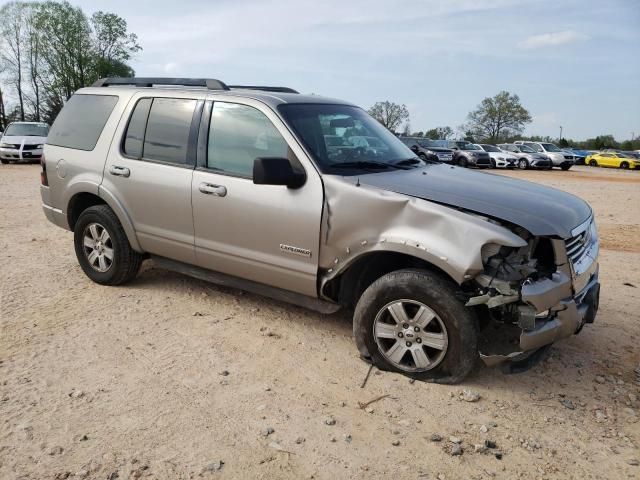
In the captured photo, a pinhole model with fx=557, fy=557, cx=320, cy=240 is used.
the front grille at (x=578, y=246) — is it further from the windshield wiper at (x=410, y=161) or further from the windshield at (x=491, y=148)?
the windshield at (x=491, y=148)

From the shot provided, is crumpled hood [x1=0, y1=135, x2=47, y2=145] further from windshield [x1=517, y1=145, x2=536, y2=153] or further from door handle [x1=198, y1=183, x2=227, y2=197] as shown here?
windshield [x1=517, y1=145, x2=536, y2=153]

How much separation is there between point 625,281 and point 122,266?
16.7 ft

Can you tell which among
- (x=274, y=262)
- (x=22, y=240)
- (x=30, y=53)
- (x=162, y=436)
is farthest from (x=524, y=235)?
(x=30, y=53)

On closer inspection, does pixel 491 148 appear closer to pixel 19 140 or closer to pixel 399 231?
pixel 19 140

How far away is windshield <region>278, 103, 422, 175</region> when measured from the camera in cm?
407

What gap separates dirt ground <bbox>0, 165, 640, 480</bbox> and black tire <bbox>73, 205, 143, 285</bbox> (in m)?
0.27

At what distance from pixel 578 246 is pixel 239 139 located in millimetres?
2536

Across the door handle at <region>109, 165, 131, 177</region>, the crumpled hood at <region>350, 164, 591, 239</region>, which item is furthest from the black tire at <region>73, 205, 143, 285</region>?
the crumpled hood at <region>350, 164, 591, 239</region>

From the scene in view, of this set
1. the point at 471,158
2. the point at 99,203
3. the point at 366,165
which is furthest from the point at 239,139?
the point at 471,158

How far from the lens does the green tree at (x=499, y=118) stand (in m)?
71.2

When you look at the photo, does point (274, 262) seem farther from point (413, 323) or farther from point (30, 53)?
point (30, 53)

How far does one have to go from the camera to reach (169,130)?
4.70 m

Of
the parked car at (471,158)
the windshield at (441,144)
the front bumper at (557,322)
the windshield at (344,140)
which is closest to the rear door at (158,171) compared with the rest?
the windshield at (344,140)

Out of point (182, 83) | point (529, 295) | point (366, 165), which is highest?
point (182, 83)
